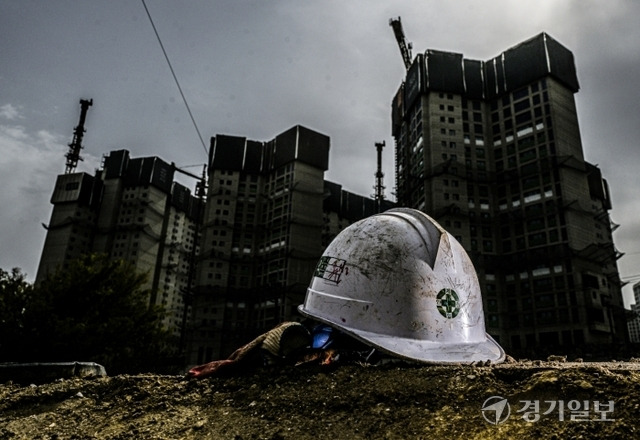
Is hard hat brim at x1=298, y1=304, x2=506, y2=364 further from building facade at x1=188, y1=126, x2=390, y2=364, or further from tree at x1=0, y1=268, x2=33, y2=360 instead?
building facade at x1=188, y1=126, x2=390, y2=364

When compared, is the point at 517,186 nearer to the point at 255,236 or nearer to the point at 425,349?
the point at 255,236

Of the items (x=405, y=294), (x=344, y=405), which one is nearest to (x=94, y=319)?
(x=405, y=294)

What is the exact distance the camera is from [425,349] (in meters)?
5.75

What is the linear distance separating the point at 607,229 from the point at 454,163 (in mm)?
31556

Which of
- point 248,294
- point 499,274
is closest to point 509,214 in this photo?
point 499,274

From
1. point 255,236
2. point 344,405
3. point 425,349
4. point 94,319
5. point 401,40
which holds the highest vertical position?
point 401,40

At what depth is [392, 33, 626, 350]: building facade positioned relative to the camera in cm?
6134

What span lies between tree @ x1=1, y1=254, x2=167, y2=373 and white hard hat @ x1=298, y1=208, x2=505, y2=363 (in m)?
13.1

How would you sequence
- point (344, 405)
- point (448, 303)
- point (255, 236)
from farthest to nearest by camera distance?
point (255, 236)
point (448, 303)
point (344, 405)

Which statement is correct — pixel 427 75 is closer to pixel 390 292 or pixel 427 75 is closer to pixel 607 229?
pixel 607 229

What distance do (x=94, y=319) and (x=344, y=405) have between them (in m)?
16.4

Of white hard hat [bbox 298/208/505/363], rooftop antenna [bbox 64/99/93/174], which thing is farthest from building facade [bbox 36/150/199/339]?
white hard hat [bbox 298/208/505/363]

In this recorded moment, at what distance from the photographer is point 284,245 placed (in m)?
79.8

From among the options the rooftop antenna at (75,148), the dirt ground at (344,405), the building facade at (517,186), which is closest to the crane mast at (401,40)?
the building facade at (517,186)
